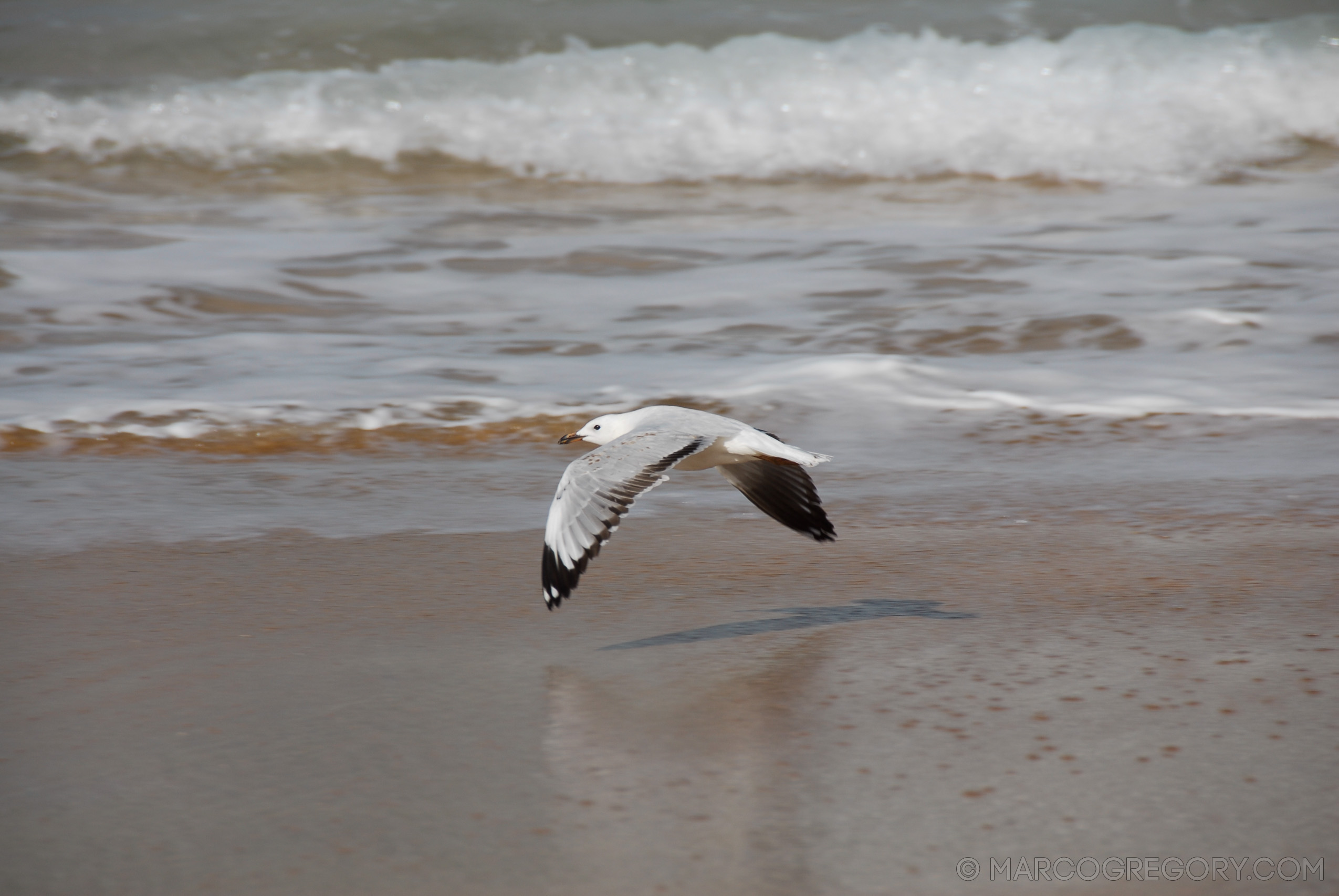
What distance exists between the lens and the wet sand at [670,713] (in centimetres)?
173

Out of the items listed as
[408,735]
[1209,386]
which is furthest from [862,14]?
[408,735]

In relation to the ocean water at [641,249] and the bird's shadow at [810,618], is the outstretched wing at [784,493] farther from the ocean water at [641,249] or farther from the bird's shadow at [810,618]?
the ocean water at [641,249]

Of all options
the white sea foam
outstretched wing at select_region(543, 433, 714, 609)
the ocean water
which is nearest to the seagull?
outstretched wing at select_region(543, 433, 714, 609)

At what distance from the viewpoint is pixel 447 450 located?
175 inches

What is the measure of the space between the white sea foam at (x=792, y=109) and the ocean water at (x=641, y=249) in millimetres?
41

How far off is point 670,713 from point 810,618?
24.4 inches

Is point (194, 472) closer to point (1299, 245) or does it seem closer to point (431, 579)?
point (431, 579)

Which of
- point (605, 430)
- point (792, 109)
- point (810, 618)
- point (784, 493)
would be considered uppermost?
point (792, 109)

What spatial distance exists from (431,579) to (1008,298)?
13.8 feet

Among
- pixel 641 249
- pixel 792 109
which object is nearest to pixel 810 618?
pixel 641 249

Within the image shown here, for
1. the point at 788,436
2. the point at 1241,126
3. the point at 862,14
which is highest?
the point at 862,14

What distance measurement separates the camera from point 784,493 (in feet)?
10.2

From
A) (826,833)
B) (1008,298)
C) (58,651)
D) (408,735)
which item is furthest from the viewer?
(1008,298)

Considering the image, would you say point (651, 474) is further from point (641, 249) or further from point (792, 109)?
point (792, 109)
